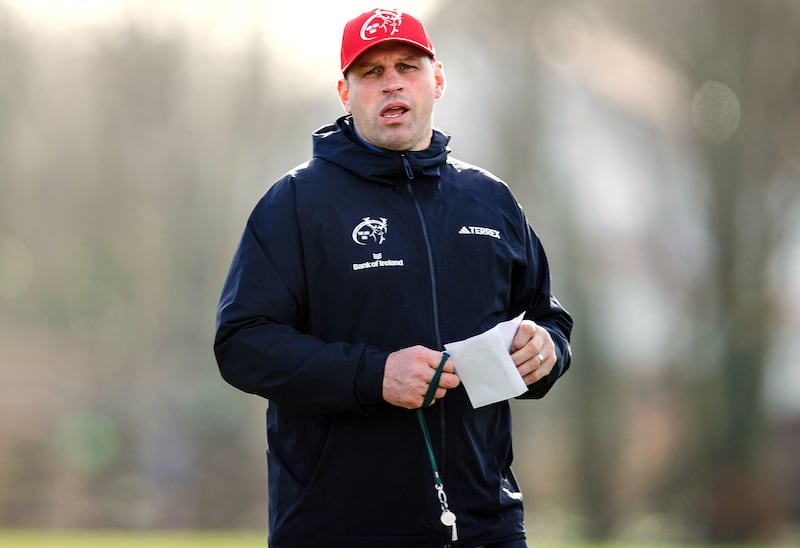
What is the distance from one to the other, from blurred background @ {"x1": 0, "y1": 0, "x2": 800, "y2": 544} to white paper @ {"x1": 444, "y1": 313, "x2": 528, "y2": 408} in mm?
14288

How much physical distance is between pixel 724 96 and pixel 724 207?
5.13 feet

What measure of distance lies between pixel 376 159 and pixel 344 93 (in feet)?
1.36

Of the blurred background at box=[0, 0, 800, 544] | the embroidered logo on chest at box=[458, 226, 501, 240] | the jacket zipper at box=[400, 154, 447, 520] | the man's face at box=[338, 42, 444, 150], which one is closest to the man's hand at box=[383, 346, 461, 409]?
the jacket zipper at box=[400, 154, 447, 520]

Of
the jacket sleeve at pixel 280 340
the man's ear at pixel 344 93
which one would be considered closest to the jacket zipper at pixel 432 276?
the jacket sleeve at pixel 280 340

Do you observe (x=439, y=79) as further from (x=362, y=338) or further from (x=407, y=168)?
(x=362, y=338)

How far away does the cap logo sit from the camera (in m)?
3.90

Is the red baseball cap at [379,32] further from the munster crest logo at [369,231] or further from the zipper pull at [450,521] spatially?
the zipper pull at [450,521]

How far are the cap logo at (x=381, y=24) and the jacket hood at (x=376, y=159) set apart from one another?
298 mm

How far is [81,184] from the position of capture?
23.4 m

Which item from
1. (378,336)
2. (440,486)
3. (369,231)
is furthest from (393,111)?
(440,486)

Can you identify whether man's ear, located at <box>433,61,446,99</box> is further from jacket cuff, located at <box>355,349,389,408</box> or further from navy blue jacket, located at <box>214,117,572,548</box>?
jacket cuff, located at <box>355,349,389,408</box>

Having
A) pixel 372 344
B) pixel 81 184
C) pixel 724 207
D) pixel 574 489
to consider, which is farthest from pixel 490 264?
pixel 81 184

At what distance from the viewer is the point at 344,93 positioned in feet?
13.4

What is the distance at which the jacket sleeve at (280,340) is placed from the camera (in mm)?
3449
